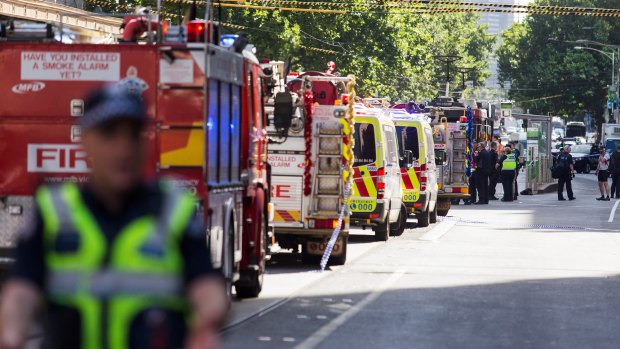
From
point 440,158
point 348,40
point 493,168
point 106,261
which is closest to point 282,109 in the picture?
point 106,261

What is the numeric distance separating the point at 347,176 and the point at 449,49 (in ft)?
414

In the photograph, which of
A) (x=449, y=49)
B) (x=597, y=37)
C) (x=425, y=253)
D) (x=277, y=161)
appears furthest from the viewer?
(x=449, y=49)

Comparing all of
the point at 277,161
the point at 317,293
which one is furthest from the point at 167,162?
the point at 277,161

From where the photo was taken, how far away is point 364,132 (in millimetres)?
23859

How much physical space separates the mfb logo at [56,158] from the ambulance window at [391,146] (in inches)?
476

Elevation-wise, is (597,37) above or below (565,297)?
above

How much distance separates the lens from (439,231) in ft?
95.4

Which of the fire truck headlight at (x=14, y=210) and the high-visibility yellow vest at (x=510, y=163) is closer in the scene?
the fire truck headlight at (x=14, y=210)

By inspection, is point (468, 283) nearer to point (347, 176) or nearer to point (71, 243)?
point (347, 176)

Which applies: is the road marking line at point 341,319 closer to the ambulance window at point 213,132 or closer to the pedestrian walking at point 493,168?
the ambulance window at point 213,132

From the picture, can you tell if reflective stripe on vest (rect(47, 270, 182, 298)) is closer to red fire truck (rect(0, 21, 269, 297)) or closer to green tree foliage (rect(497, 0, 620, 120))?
red fire truck (rect(0, 21, 269, 297))

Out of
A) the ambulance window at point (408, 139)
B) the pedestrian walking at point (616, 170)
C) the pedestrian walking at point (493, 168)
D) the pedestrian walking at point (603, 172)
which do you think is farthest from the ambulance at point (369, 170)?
the pedestrian walking at point (616, 170)

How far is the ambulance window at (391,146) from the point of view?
24688 millimetres

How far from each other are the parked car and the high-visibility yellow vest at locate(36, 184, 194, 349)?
8304 cm
